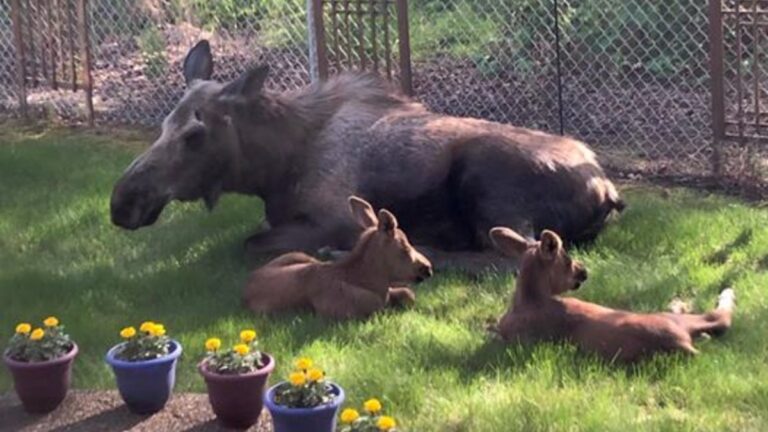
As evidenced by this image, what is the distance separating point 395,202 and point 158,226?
160 centimetres

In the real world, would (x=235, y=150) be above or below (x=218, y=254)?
above

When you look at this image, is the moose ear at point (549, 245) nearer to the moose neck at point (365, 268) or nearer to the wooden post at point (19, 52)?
the moose neck at point (365, 268)

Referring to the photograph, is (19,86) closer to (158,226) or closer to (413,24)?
(413,24)

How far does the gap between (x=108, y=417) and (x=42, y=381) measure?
11.1 inches

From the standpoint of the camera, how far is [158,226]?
332 inches

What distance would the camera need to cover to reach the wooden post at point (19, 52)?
1172cm

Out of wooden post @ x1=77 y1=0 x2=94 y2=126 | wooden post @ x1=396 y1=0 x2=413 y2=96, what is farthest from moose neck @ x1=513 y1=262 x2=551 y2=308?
wooden post @ x1=77 y1=0 x2=94 y2=126

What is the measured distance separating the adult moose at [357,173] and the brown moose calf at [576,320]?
136cm

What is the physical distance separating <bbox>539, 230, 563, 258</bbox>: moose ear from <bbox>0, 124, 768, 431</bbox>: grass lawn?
1.29 ft

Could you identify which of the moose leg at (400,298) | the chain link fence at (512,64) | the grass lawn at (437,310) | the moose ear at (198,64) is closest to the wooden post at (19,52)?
the chain link fence at (512,64)

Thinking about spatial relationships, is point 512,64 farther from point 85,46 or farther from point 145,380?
point 145,380

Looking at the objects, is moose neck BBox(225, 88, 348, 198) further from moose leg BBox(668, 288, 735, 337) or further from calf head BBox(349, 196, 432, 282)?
moose leg BBox(668, 288, 735, 337)

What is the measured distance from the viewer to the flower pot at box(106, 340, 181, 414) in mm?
5289

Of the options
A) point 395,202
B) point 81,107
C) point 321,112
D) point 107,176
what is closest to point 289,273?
point 395,202
